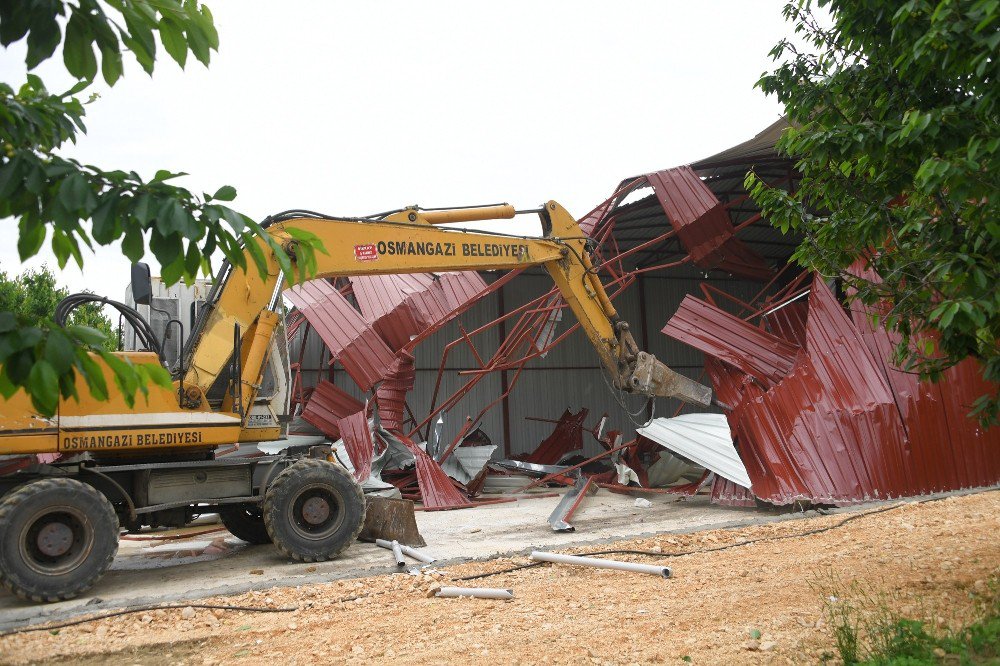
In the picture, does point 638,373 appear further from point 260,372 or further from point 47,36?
point 47,36

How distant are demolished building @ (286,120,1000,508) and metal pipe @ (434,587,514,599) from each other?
21.1ft

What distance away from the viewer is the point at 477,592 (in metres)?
6.85

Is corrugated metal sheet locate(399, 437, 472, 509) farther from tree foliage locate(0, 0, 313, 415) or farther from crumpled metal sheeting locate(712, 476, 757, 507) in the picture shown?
tree foliage locate(0, 0, 313, 415)

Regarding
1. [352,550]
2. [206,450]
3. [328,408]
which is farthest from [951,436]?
[328,408]

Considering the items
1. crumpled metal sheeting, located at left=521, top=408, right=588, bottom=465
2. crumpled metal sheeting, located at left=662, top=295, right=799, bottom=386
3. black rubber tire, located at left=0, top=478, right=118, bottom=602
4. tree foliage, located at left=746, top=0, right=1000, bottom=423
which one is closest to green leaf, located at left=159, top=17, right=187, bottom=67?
tree foliage, located at left=746, top=0, right=1000, bottom=423

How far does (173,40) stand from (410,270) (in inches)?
325

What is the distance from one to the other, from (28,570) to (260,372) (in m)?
3.08

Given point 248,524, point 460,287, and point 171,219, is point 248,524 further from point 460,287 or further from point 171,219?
point 171,219

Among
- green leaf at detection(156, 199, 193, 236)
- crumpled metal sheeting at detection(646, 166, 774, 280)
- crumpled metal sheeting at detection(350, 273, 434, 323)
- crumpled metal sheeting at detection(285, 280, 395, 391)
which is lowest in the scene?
green leaf at detection(156, 199, 193, 236)

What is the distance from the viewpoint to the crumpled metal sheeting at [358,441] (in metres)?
15.2

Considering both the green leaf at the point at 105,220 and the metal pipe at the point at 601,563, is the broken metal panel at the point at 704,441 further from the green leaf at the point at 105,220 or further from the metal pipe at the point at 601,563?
the green leaf at the point at 105,220

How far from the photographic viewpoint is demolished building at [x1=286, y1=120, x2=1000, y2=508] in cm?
1152

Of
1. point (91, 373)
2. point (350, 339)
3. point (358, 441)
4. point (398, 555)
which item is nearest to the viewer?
point (91, 373)

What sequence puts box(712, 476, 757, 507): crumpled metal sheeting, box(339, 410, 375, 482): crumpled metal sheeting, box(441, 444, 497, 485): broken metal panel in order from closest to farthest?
box(712, 476, 757, 507): crumpled metal sheeting < box(339, 410, 375, 482): crumpled metal sheeting < box(441, 444, 497, 485): broken metal panel
